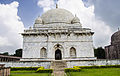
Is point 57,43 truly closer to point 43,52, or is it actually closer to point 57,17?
point 43,52

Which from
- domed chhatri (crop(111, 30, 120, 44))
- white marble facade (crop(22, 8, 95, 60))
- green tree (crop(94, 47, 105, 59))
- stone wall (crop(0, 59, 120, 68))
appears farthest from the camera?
green tree (crop(94, 47, 105, 59))

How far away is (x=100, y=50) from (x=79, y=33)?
26.2 meters

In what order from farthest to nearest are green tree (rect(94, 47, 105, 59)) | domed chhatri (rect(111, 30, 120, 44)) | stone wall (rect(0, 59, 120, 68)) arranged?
green tree (rect(94, 47, 105, 59)) < domed chhatri (rect(111, 30, 120, 44)) < stone wall (rect(0, 59, 120, 68))

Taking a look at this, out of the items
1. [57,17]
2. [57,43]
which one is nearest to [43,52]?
[57,43]

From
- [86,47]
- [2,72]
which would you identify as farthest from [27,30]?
[2,72]

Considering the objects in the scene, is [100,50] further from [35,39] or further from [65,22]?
[35,39]

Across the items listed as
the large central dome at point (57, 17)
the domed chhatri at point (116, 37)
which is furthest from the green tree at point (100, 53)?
the large central dome at point (57, 17)

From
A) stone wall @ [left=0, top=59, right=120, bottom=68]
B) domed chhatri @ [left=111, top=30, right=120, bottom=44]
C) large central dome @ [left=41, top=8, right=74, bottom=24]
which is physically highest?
large central dome @ [left=41, top=8, right=74, bottom=24]

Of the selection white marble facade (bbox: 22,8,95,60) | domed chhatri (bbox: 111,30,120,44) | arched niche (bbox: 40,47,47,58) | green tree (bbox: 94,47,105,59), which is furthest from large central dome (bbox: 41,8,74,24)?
green tree (bbox: 94,47,105,59)

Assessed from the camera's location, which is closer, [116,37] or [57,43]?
[57,43]

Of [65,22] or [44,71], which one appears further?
[65,22]

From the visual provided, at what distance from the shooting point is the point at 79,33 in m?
26.6

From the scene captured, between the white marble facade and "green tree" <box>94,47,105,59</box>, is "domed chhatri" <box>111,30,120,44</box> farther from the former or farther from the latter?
the white marble facade

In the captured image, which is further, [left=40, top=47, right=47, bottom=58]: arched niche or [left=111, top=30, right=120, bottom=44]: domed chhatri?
[left=111, top=30, right=120, bottom=44]: domed chhatri
